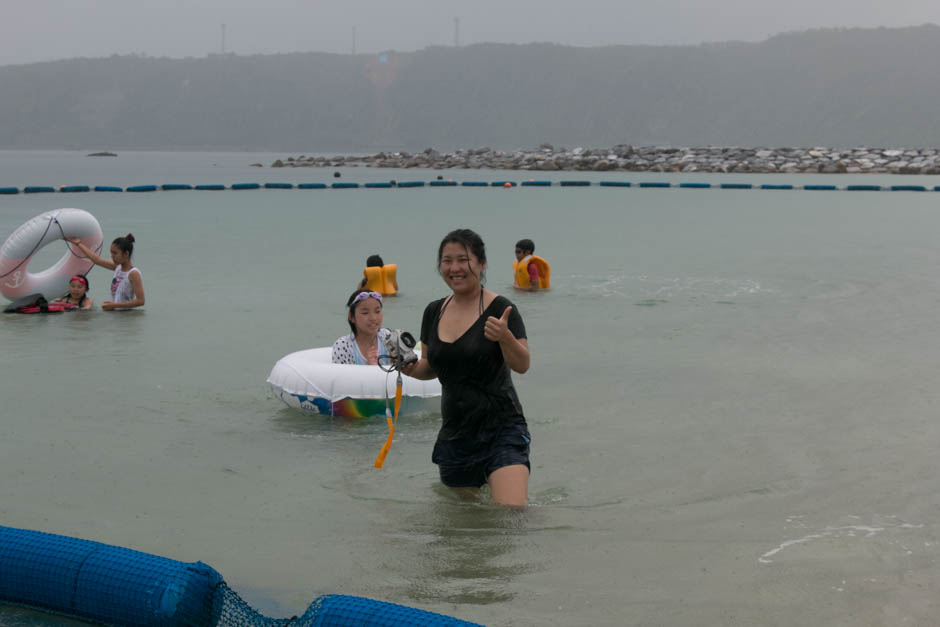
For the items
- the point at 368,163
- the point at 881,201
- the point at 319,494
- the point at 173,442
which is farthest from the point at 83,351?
the point at 368,163

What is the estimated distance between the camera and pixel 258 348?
9555 mm

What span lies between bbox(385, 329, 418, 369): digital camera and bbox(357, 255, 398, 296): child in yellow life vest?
667 centimetres

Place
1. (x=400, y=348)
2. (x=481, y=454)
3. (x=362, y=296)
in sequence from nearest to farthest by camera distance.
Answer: (x=400, y=348) → (x=481, y=454) → (x=362, y=296)

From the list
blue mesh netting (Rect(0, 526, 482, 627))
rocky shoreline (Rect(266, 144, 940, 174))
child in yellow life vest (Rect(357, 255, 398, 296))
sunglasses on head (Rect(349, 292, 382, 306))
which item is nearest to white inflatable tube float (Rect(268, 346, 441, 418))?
sunglasses on head (Rect(349, 292, 382, 306))

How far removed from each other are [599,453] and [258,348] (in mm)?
4285

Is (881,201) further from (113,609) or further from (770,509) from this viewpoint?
(113,609)

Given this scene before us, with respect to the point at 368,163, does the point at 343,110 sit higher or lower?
higher

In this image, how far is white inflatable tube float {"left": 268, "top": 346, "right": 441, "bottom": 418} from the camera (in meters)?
6.65

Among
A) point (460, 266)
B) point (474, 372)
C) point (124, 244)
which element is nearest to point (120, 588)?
point (474, 372)

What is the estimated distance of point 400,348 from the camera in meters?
4.61

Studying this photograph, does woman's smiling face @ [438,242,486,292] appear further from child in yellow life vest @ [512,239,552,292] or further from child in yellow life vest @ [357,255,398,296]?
child in yellow life vest @ [512,239,552,292]

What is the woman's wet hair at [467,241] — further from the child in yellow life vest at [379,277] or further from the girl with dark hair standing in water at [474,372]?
the child in yellow life vest at [379,277]

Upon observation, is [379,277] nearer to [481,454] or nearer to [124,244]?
[124,244]

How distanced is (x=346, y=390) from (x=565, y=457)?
1.49 metres
